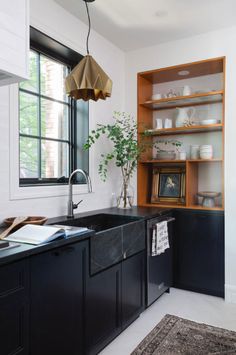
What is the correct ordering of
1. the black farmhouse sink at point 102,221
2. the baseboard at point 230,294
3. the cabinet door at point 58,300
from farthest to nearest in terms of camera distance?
1. the baseboard at point 230,294
2. the black farmhouse sink at point 102,221
3. the cabinet door at point 58,300

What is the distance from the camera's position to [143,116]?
3580mm

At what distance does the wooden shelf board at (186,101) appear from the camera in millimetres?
3109

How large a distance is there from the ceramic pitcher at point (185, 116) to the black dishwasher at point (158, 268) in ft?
3.34

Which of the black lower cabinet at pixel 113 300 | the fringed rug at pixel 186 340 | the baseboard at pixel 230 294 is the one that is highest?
the black lower cabinet at pixel 113 300

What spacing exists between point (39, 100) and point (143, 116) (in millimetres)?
1396

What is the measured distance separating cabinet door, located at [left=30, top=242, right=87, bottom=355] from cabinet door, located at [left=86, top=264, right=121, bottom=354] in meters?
0.09

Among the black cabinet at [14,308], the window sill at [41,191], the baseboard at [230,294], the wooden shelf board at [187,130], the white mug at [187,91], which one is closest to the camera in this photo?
the black cabinet at [14,308]

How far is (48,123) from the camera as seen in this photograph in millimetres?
2707

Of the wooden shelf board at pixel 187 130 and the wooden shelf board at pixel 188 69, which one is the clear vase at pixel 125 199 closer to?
the wooden shelf board at pixel 187 130

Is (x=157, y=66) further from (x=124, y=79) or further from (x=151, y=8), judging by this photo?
(x=151, y=8)

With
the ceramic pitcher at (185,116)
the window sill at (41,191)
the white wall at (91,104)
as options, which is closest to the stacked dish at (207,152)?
the ceramic pitcher at (185,116)

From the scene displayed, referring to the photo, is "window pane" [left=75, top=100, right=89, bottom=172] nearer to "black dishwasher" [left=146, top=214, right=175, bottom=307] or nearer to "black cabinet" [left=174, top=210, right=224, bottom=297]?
"black dishwasher" [left=146, top=214, right=175, bottom=307]

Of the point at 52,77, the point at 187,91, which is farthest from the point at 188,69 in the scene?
the point at 52,77

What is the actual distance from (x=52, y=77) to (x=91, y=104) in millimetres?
450
